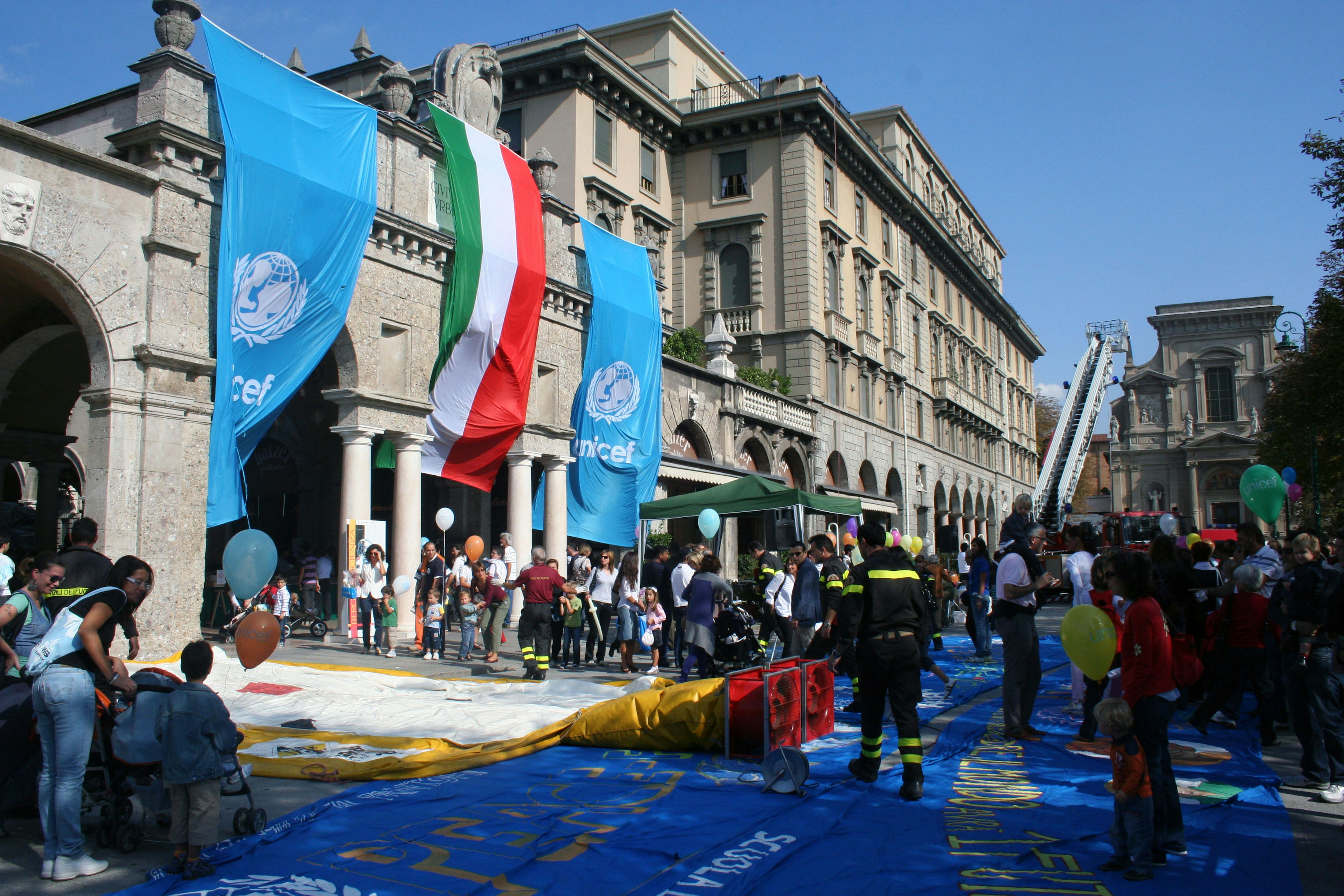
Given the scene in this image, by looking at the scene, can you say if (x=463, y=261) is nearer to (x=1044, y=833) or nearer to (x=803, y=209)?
(x=1044, y=833)

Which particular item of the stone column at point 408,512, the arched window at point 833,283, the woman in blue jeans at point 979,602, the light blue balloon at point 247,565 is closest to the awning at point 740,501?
the woman in blue jeans at point 979,602

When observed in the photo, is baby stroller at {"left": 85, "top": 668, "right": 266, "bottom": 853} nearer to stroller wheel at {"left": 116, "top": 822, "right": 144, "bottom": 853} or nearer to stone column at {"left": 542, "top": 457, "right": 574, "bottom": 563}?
stroller wheel at {"left": 116, "top": 822, "right": 144, "bottom": 853}

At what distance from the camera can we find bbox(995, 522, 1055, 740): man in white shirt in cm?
826

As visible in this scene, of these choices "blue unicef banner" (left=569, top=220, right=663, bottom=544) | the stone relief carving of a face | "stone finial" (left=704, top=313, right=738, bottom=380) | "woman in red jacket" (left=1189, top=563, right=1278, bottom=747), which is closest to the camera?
"woman in red jacket" (left=1189, top=563, right=1278, bottom=747)

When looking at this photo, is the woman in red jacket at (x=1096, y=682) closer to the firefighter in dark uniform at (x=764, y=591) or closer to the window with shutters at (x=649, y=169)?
the firefighter in dark uniform at (x=764, y=591)

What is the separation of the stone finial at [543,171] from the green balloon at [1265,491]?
1388cm

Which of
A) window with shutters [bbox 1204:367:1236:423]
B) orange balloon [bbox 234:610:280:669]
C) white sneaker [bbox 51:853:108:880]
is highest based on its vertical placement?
window with shutters [bbox 1204:367:1236:423]

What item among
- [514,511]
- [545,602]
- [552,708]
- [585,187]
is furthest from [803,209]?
[552,708]

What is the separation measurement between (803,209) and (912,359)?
44.0 ft

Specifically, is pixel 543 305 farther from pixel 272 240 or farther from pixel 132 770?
pixel 132 770

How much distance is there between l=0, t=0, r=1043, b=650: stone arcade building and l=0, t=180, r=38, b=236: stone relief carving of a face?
0.10 feet

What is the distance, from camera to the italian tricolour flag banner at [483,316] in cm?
1717

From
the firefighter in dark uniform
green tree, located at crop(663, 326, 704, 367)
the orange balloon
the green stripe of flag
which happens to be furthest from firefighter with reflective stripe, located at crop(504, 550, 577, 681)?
green tree, located at crop(663, 326, 704, 367)

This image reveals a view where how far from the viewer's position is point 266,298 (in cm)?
1354
